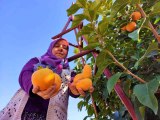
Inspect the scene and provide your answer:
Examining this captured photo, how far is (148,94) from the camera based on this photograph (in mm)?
791

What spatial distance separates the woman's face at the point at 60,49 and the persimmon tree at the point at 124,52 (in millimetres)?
145

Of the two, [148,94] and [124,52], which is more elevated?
[124,52]

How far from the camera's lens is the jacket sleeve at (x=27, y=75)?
46.0 inches

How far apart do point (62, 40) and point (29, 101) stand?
39cm

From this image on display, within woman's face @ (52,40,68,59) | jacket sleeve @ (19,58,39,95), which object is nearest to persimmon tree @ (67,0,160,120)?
woman's face @ (52,40,68,59)

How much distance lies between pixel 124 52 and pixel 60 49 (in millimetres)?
348

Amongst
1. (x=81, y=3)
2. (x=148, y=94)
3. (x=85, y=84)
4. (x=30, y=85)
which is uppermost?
(x=81, y=3)

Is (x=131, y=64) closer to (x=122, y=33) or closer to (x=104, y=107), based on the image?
(x=122, y=33)

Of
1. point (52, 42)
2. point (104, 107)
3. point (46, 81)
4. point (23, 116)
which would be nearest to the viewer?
point (46, 81)

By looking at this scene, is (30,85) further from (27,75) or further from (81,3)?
(81,3)

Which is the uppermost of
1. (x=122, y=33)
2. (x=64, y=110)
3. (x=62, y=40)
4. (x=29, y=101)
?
(x=62, y=40)

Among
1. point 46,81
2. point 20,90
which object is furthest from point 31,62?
point 46,81

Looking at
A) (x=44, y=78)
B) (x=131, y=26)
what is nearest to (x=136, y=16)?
(x=131, y=26)

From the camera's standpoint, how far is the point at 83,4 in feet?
3.31
